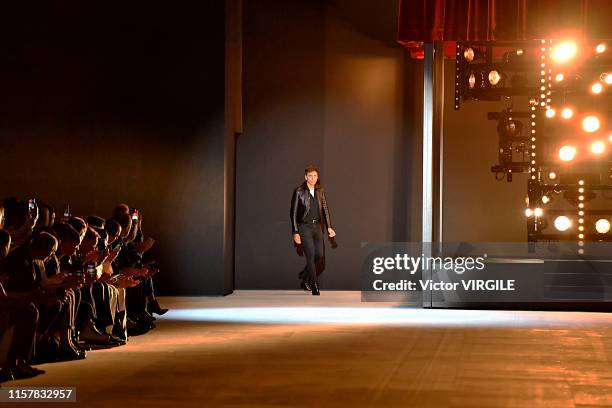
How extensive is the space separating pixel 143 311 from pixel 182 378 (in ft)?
9.23

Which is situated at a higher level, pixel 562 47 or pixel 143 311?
pixel 562 47

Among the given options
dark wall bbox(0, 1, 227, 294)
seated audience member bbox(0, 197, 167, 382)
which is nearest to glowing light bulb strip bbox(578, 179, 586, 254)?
dark wall bbox(0, 1, 227, 294)

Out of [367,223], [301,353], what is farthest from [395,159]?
[301,353]

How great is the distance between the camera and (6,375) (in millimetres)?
6152

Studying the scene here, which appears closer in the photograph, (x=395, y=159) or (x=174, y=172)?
(x=174, y=172)

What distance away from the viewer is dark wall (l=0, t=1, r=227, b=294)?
1259 centimetres

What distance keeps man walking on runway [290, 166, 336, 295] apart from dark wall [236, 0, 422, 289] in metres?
0.80

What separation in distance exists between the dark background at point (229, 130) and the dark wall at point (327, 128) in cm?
2

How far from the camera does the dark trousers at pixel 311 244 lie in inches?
509

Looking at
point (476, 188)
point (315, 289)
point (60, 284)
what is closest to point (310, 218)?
point (315, 289)

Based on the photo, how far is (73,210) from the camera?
41.2ft

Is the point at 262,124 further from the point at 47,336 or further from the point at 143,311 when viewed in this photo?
the point at 47,336

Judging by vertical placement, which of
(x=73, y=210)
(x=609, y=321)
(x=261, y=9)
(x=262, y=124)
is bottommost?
(x=609, y=321)

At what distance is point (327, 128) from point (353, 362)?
6.93 meters
